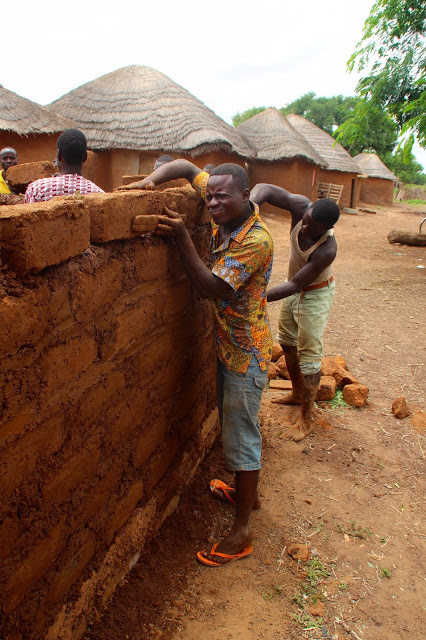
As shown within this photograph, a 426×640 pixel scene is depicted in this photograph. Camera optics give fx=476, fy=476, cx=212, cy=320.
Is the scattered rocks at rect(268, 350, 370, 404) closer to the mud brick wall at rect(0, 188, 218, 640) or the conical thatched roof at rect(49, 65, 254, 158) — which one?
the mud brick wall at rect(0, 188, 218, 640)

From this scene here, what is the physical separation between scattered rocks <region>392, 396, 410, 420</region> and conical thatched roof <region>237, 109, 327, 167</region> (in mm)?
14168

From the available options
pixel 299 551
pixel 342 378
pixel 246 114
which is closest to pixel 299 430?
pixel 342 378

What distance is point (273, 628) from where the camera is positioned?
2.11 m

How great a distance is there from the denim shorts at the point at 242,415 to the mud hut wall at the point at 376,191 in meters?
29.0

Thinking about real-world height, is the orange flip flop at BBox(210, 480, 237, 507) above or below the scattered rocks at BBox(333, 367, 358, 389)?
below

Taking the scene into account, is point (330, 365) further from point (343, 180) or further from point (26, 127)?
point (343, 180)

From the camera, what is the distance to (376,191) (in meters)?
28.8

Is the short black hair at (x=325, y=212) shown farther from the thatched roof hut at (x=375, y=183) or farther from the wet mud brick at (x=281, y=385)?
the thatched roof hut at (x=375, y=183)

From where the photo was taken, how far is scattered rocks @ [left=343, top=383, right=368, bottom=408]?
13.8ft

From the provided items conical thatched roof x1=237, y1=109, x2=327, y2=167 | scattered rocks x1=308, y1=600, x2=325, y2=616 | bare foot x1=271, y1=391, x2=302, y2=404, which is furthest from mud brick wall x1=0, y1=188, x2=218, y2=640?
conical thatched roof x1=237, y1=109, x2=327, y2=167

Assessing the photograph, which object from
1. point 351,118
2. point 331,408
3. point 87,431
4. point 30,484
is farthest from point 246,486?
point 351,118

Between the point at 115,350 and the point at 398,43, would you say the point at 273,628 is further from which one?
the point at 398,43

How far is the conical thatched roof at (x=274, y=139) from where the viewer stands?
17.1 m

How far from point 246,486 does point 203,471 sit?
716 mm
